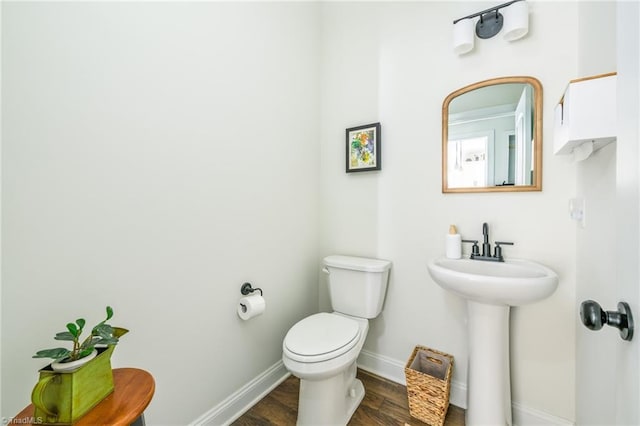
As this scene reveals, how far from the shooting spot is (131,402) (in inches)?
27.8

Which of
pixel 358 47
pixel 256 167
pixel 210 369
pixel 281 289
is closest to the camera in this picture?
pixel 210 369

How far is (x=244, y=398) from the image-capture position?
141 cm

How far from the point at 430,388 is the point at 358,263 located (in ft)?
2.40

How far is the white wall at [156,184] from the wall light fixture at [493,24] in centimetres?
98

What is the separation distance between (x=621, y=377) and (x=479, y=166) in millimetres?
1126

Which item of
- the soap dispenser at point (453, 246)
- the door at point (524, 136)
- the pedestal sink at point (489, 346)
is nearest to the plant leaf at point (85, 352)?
the pedestal sink at point (489, 346)

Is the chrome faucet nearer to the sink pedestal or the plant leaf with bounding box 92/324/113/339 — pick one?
the sink pedestal

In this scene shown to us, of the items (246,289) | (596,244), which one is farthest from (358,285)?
(596,244)

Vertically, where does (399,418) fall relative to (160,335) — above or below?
below

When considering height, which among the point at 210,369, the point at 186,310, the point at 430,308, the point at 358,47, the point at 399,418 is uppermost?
the point at 358,47

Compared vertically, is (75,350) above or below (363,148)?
below

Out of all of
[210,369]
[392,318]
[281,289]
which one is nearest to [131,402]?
[210,369]

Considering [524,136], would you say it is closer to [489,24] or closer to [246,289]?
[489,24]

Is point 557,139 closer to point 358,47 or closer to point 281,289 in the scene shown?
point 358,47
